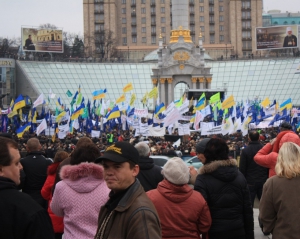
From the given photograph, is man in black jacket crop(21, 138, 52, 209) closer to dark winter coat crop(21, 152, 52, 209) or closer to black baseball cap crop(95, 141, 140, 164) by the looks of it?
dark winter coat crop(21, 152, 52, 209)

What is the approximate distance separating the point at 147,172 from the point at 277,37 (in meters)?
78.6

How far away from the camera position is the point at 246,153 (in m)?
11.9

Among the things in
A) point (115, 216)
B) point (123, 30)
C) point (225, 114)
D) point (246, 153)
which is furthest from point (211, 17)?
point (115, 216)

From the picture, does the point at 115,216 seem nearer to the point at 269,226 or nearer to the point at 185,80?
the point at 269,226

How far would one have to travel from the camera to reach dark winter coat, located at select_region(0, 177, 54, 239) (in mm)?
4383

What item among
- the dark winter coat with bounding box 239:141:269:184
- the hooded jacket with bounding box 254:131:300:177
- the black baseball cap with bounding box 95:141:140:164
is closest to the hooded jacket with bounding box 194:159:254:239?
the hooded jacket with bounding box 254:131:300:177

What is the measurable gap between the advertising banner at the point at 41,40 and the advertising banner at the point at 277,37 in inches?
935

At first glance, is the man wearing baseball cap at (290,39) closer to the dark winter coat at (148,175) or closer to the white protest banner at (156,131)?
the white protest banner at (156,131)

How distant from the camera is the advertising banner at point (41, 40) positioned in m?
81.8

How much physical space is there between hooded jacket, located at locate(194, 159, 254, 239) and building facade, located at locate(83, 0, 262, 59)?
103 m

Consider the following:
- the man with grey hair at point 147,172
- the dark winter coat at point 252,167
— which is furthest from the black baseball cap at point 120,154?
the dark winter coat at point 252,167

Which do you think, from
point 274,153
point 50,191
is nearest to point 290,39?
point 274,153

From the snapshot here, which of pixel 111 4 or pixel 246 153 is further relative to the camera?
pixel 111 4

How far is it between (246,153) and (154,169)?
338cm
